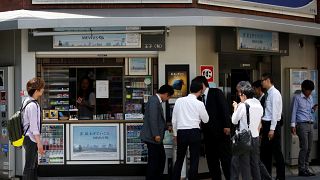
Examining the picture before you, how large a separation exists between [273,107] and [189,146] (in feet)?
5.91

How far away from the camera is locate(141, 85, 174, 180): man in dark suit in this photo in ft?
30.0

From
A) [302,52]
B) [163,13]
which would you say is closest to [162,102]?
[163,13]

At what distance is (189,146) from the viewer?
870 centimetres

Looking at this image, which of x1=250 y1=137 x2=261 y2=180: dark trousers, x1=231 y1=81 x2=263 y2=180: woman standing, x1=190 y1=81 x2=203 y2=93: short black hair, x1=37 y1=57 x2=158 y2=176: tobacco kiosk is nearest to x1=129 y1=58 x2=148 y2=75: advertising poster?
x1=37 y1=57 x2=158 y2=176: tobacco kiosk

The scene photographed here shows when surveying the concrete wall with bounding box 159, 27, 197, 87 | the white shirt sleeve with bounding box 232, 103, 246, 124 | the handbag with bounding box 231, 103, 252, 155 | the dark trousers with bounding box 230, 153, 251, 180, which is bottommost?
the dark trousers with bounding box 230, 153, 251, 180

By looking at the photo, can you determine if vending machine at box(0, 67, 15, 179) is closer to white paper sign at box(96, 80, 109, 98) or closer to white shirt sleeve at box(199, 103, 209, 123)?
white paper sign at box(96, 80, 109, 98)

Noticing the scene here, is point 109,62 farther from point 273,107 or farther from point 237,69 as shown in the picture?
point 273,107

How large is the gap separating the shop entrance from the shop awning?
122 cm

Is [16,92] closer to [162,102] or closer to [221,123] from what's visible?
[162,102]

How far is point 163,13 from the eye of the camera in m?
9.95

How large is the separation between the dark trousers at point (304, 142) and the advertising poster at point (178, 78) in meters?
2.59

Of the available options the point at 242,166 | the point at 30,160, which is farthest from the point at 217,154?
the point at 30,160

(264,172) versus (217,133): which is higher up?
(217,133)

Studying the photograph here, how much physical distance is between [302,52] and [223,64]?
229cm
